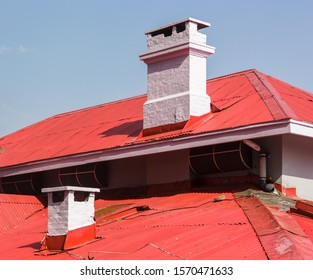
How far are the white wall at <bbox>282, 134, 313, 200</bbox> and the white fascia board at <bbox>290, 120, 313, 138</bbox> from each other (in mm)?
859

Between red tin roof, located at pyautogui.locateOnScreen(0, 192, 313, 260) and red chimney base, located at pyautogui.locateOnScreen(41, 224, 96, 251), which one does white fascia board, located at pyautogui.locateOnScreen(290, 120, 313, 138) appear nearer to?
red tin roof, located at pyautogui.locateOnScreen(0, 192, 313, 260)

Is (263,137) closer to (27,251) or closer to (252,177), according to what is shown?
(252,177)

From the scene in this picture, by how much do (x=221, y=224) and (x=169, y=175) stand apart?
4061mm

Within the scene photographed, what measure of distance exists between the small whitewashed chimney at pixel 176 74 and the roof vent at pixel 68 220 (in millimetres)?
3388

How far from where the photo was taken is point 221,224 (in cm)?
1171

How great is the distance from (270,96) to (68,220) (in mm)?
4876

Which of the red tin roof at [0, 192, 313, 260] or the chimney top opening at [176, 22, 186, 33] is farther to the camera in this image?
the chimney top opening at [176, 22, 186, 33]

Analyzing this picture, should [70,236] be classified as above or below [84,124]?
below

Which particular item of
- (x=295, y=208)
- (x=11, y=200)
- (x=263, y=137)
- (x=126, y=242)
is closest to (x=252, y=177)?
(x=263, y=137)

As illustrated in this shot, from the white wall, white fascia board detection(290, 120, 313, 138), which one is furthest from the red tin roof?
white fascia board detection(290, 120, 313, 138)

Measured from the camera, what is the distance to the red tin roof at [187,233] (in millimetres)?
10102

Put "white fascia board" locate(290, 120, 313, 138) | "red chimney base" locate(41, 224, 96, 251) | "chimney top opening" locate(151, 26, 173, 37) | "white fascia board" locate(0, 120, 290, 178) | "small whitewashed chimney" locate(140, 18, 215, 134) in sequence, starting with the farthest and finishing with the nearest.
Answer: "chimney top opening" locate(151, 26, 173, 37), "small whitewashed chimney" locate(140, 18, 215, 134), "white fascia board" locate(0, 120, 290, 178), "white fascia board" locate(290, 120, 313, 138), "red chimney base" locate(41, 224, 96, 251)

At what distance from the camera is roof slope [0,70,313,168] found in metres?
14.3

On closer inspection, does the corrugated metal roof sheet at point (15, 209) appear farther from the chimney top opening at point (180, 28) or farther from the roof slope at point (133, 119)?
the chimney top opening at point (180, 28)
